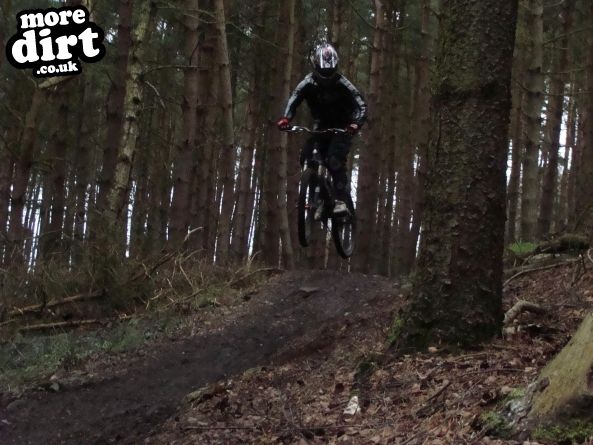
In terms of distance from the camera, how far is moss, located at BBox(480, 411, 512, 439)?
2719 mm

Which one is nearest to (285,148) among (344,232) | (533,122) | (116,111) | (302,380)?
(116,111)

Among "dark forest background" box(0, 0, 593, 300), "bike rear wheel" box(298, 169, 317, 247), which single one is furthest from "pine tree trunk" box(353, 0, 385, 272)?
"bike rear wheel" box(298, 169, 317, 247)

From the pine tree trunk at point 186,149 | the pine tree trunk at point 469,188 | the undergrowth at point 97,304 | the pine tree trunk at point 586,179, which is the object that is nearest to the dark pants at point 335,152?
the undergrowth at point 97,304

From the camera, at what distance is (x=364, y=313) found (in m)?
6.59

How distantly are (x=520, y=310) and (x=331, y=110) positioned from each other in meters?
4.07

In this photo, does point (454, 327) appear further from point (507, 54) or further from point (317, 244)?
point (317, 244)

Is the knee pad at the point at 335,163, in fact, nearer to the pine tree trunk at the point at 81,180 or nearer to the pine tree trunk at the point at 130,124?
the pine tree trunk at the point at 130,124

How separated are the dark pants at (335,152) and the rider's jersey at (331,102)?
17 centimetres

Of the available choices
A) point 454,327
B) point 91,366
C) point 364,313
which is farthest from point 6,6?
point 454,327

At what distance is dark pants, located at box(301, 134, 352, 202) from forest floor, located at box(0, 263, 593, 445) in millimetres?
1361

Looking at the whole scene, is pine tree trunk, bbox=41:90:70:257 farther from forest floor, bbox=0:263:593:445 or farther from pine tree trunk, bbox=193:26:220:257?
forest floor, bbox=0:263:593:445

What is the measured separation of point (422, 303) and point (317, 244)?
11.5 m

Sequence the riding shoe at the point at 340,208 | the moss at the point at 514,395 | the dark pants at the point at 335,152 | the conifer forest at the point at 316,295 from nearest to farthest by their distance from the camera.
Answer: the moss at the point at 514,395, the conifer forest at the point at 316,295, the dark pants at the point at 335,152, the riding shoe at the point at 340,208

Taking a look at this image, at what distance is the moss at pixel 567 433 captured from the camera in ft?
7.84
